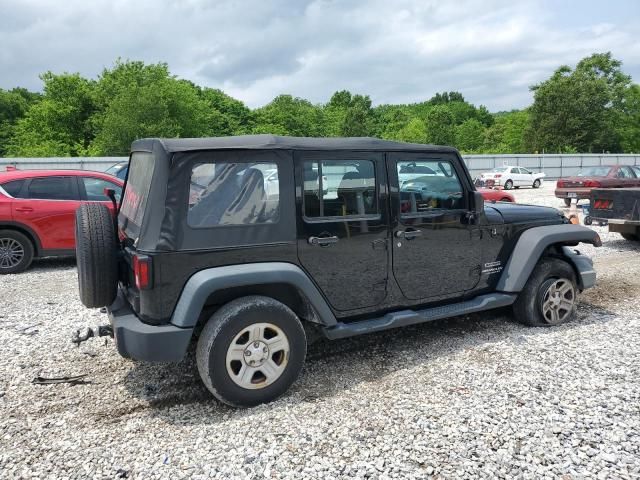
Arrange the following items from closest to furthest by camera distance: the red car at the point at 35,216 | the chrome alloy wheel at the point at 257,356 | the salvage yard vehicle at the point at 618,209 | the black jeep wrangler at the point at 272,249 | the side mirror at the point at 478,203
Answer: the black jeep wrangler at the point at 272,249 → the chrome alloy wheel at the point at 257,356 → the side mirror at the point at 478,203 → the red car at the point at 35,216 → the salvage yard vehicle at the point at 618,209

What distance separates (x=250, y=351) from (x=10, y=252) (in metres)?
6.29

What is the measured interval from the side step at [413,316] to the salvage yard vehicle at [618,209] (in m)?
6.17

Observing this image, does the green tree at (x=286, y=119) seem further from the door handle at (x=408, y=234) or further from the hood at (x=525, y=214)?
the door handle at (x=408, y=234)

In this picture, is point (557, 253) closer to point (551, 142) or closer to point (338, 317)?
point (338, 317)

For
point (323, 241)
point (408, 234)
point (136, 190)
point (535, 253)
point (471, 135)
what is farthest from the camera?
point (471, 135)

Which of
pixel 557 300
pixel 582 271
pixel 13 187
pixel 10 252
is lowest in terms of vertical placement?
pixel 557 300

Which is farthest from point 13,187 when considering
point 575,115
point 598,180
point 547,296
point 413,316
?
point 575,115

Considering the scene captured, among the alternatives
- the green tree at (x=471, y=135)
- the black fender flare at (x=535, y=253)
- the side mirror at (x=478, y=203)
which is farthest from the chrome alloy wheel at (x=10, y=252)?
the green tree at (x=471, y=135)

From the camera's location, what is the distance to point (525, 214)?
4.91 m

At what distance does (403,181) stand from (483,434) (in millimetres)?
1996

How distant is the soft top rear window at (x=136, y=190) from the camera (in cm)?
347

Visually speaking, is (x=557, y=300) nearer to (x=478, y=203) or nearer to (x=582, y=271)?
(x=582, y=271)

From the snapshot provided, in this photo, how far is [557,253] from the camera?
5.14m

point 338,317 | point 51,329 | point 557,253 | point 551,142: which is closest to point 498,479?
point 338,317
